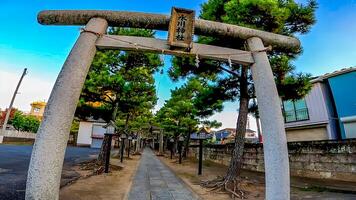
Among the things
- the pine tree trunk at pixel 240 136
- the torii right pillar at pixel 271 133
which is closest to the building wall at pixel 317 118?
the pine tree trunk at pixel 240 136

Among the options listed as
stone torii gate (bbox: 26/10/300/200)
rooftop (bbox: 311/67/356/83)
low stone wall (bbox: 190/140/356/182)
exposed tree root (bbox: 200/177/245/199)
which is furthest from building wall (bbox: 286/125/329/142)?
stone torii gate (bbox: 26/10/300/200)

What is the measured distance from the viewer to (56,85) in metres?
4.15

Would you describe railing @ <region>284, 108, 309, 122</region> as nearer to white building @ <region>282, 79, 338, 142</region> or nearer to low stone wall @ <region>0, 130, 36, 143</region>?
white building @ <region>282, 79, 338, 142</region>

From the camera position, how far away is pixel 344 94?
16.2 meters

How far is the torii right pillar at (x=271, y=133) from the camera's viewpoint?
396 centimetres

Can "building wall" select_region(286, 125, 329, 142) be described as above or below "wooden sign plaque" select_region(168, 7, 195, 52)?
below

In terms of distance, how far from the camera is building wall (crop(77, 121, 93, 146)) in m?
42.7

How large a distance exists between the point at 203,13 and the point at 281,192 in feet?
27.0

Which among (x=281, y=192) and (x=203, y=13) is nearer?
(x=281, y=192)

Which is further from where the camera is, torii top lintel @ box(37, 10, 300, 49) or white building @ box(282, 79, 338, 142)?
white building @ box(282, 79, 338, 142)

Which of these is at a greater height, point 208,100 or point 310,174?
point 208,100

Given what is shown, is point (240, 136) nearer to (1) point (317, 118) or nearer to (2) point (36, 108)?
(1) point (317, 118)

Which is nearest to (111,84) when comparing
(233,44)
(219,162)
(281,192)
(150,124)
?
(233,44)

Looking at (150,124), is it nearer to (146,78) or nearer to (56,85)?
(146,78)
